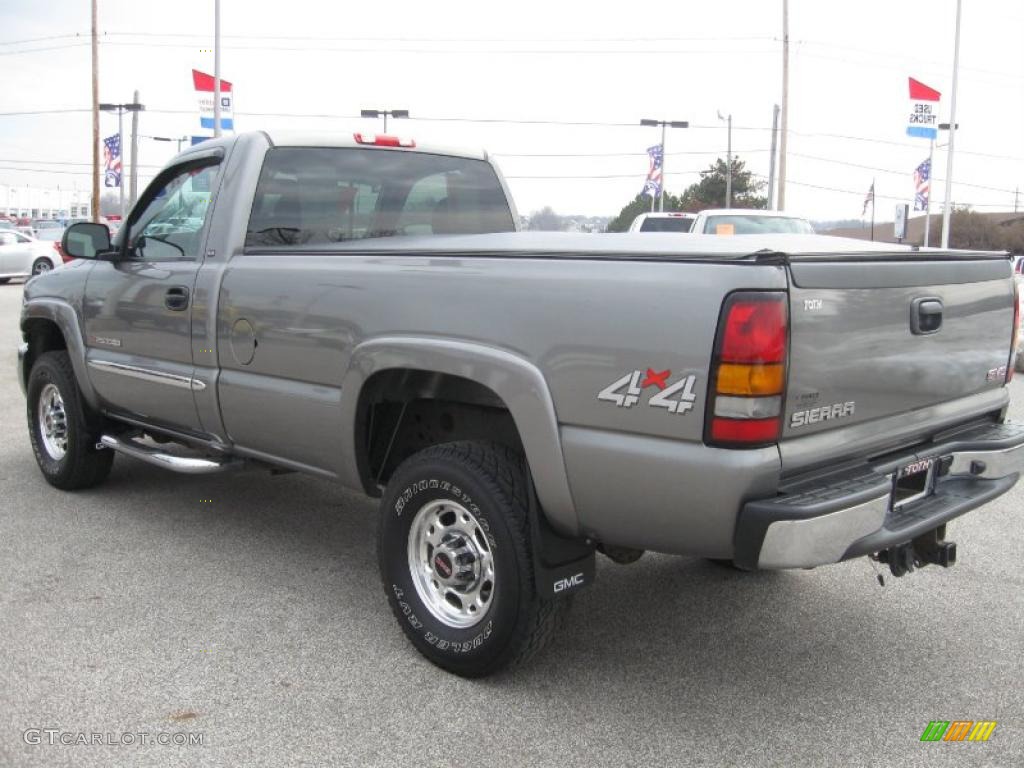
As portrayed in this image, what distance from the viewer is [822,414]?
279 centimetres

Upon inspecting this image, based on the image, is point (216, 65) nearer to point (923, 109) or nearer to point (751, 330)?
point (923, 109)

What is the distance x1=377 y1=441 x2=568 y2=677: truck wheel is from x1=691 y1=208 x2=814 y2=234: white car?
1042cm

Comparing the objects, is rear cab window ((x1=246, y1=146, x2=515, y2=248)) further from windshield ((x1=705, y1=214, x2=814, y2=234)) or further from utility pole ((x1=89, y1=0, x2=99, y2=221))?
utility pole ((x1=89, y1=0, x2=99, y2=221))

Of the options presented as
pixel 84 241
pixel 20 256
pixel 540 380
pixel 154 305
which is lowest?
pixel 540 380

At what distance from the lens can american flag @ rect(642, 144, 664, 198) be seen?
43062 mm

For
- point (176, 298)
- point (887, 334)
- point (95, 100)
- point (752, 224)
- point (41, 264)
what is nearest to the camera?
point (887, 334)

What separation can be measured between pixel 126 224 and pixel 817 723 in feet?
13.9

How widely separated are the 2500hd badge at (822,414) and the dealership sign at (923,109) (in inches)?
960

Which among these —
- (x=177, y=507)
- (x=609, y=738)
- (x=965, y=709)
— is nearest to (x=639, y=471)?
(x=609, y=738)

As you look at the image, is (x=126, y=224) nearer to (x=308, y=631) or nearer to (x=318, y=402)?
(x=318, y=402)

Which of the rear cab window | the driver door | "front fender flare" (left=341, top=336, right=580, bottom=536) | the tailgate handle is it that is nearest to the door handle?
the driver door

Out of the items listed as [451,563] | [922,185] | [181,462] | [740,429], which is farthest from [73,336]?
[922,185]

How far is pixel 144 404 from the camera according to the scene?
4.85 metres

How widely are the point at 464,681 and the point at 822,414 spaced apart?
5.17 ft
